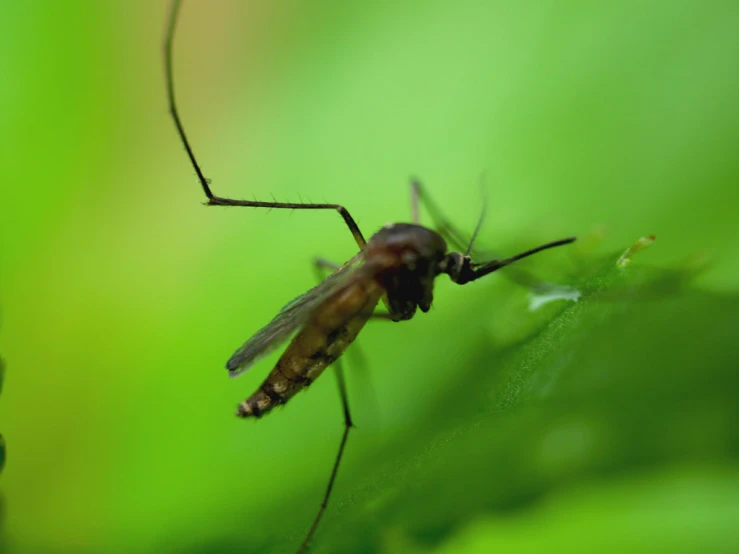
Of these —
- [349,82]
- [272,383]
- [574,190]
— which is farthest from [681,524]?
[349,82]

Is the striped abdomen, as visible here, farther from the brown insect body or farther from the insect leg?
the insect leg

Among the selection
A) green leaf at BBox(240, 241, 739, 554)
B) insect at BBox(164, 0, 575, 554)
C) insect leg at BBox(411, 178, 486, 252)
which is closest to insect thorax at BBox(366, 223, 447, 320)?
insect at BBox(164, 0, 575, 554)

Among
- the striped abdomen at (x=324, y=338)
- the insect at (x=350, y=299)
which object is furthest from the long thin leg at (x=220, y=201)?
the striped abdomen at (x=324, y=338)

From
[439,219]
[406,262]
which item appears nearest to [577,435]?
[406,262]

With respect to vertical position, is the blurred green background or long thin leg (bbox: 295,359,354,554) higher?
the blurred green background

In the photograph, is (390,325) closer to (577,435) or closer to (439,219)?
(439,219)

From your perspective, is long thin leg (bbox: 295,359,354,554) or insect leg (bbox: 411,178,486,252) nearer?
long thin leg (bbox: 295,359,354,554)

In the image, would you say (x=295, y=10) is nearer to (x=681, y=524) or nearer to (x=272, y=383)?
(x=272, y=383)
